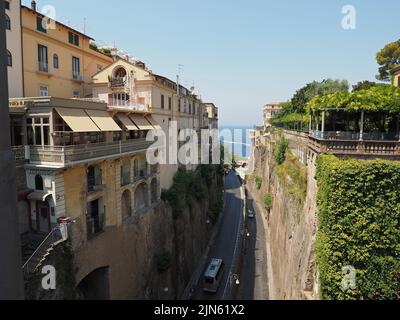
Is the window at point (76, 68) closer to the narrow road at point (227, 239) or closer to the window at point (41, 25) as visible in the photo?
the window at point (41, 25)

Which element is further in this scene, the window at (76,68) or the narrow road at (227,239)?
the narrow road at (227,239)

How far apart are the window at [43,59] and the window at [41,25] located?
1111mm

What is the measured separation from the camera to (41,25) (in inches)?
792

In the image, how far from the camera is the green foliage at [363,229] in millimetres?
12672

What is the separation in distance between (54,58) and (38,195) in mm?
12444

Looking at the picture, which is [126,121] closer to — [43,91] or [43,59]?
[43,91]

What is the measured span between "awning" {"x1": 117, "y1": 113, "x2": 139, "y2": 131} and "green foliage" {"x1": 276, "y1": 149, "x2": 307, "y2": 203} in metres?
13.3

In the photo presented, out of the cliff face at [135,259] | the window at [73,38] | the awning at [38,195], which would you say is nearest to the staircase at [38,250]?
the cliff face at [135,259]

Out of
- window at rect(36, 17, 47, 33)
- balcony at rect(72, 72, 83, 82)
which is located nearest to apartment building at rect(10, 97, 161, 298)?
balcony at rect(72, 72, 83, 82)

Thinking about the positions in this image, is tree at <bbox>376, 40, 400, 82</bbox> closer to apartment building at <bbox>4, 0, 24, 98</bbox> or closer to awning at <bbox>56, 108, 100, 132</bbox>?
awning at <bbox>56, 108, 100, 132</bbox>

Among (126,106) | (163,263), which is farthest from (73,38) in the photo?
(163,263)

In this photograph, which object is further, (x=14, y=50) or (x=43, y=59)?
(x=43, y=59)
